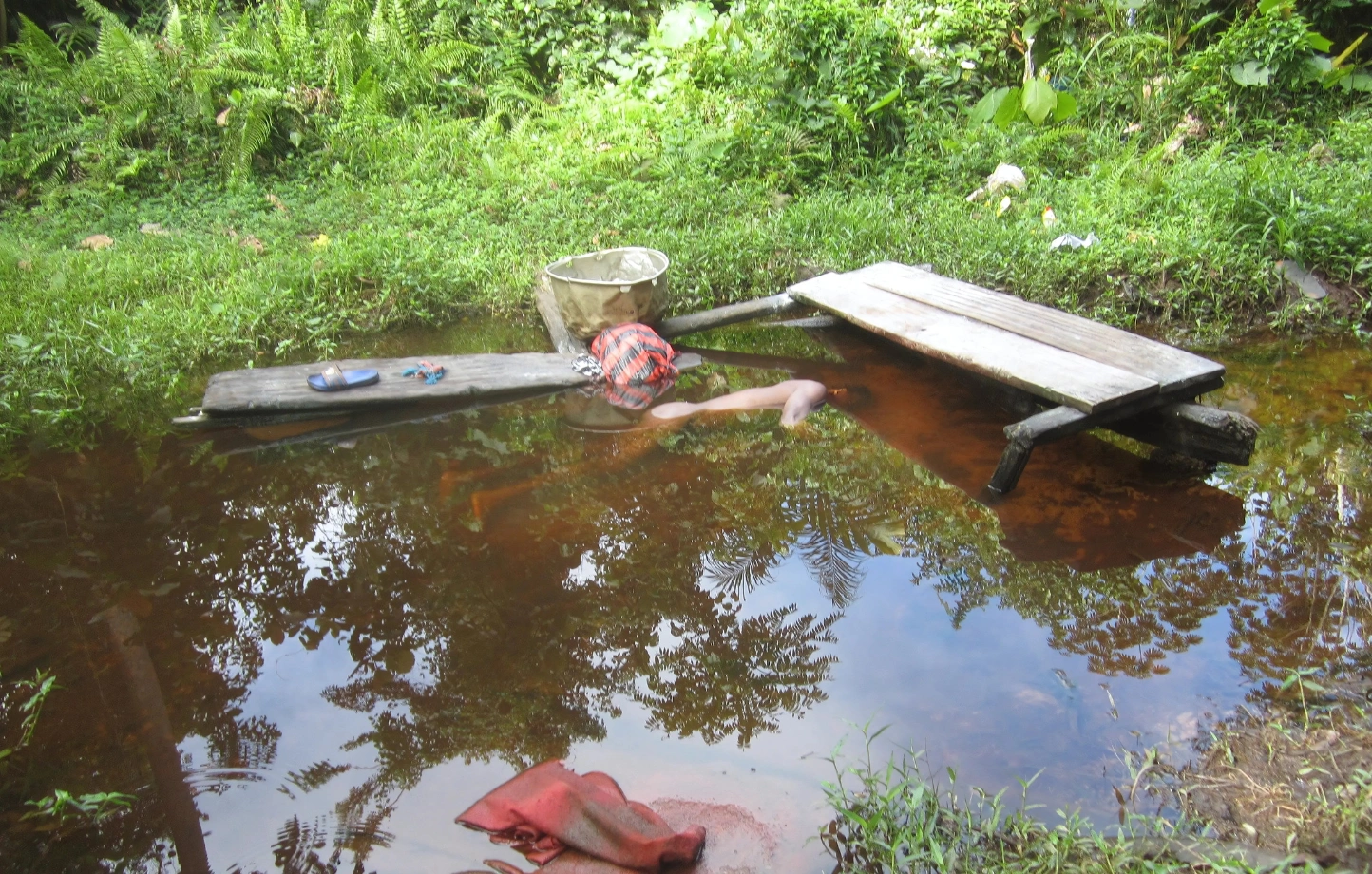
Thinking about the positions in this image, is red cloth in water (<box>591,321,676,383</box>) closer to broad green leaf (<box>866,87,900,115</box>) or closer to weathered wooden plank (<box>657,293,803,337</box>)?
weathered wooden plank (<box>657,293,803,337</box>)

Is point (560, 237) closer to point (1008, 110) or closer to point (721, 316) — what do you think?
point (721, 316)

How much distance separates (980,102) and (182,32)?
689 cm

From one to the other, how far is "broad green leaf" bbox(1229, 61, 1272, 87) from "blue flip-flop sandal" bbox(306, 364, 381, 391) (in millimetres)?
6542

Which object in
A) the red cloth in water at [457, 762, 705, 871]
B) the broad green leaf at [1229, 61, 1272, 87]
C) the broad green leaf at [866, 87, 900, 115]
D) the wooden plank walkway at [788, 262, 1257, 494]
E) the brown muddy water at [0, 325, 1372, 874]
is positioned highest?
the broad green leaf at [1229, 61, 1272, 87]

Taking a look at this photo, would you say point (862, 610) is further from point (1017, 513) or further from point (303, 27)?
point (303, 27)

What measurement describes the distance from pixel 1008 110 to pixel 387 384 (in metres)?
5.33

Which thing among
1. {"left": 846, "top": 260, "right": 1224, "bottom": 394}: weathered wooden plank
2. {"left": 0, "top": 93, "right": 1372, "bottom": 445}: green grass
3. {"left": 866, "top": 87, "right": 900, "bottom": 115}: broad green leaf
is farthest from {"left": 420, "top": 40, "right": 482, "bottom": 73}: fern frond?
{"left": 846, "top": 260, "right": 1224, "bottom": 394}: weathered wooden plank

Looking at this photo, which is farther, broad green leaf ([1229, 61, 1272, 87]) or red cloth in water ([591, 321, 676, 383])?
broad green leaf ([1229, 61, 1272, 87])

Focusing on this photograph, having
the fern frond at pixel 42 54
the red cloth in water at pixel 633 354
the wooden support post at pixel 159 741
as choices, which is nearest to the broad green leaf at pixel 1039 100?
the red cloth in water at pixel 633 354

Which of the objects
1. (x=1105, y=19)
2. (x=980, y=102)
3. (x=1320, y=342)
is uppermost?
(x=1105, y=19)

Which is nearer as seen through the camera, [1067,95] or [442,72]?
[1067,95]

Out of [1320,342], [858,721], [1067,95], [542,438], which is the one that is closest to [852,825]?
[858,721]

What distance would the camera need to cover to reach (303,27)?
8.01 metres

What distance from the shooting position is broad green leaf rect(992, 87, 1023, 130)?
7102 mm
